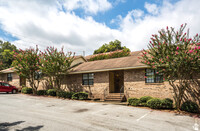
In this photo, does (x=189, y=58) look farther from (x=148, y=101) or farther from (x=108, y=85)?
(x=108, y=85)

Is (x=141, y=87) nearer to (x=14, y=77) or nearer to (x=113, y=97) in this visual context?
(x=113, y=97)

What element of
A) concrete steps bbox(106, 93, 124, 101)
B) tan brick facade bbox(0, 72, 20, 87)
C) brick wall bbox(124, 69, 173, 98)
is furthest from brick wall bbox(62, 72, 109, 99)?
tan brick facade bbox(0, 72, 20, 87)

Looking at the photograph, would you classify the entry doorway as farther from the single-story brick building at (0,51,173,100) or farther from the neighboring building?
the neighboring building

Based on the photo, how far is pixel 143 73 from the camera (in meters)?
14.4

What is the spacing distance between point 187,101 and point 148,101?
2.86 m

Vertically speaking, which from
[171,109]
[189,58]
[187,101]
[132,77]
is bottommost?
[171,109]

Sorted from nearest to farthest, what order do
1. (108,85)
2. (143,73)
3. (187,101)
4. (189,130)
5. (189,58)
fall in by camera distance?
(189,130)
(189,58)
(187,101)
(143,73)
(108,85)

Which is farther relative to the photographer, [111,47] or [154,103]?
[111,47]

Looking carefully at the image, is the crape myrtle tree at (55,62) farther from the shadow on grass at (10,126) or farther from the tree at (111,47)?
the tree at (111,47)

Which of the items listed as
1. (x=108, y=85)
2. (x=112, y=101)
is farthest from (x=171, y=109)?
(x=108, y=85)

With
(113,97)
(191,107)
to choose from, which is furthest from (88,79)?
(191,107)

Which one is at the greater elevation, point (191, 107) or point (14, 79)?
point (14, 79)

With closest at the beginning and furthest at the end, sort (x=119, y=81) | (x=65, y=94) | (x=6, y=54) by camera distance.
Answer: (x=65, y=94)
(x=119, y=81)
(x=6, y=54)

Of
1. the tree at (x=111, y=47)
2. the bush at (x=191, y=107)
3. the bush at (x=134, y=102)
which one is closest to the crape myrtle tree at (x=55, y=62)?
the bush at (x=134, y=102)
